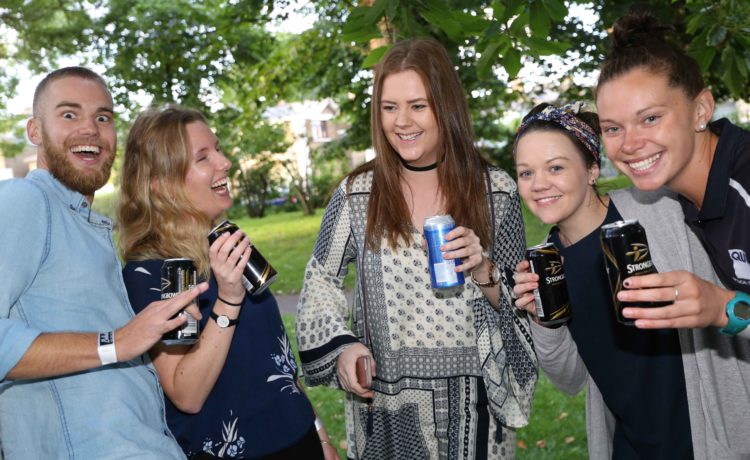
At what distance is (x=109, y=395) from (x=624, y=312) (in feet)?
4.71

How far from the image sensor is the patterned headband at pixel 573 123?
2.40 metres

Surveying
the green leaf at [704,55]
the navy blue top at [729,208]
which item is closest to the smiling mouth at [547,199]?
the navy blue top at [729,208]

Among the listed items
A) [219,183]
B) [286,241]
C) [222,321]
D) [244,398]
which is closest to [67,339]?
[222,321]

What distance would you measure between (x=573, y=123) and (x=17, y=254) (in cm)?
179

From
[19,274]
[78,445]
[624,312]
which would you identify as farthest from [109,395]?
[624,312]

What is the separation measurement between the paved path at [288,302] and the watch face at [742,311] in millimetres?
7170

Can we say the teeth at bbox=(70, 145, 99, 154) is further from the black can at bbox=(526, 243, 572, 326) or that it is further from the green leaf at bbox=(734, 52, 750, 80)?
the green leaf at bbox=(734, 52, 750, 80)

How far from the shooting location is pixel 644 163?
83.0 inches

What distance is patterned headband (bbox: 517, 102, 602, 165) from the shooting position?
2.40m

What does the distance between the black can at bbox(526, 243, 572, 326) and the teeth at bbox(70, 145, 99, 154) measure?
1456 millimetres

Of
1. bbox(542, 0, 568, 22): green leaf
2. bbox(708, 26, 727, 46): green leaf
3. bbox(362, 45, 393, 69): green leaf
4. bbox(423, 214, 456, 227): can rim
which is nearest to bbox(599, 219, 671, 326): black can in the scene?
bbox(423, 214, 456, 227): can rim

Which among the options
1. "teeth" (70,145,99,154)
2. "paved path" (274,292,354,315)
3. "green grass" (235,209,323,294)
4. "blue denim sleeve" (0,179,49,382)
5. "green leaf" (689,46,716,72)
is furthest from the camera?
"green grass" (235,209,323,294)

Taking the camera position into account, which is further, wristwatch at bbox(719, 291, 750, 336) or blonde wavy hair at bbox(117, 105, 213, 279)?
blonde wavy hair at bbox(117, 105, 213, 279)

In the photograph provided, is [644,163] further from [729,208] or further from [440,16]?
[440,16]
